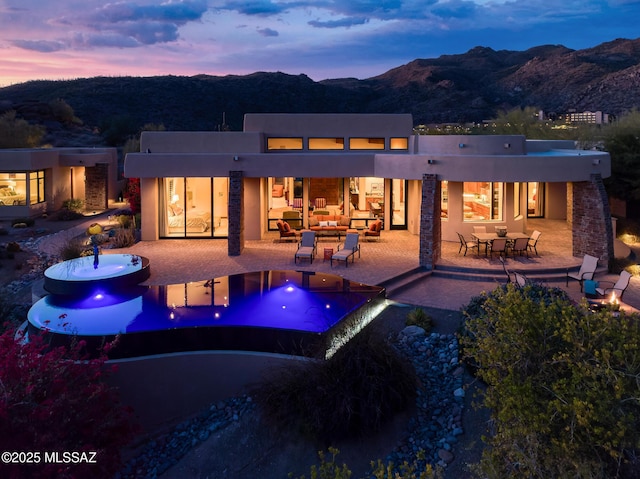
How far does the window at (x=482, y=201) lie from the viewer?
20.6 meters

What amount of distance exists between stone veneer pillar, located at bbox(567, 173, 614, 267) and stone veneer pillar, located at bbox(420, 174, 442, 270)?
4.94 m

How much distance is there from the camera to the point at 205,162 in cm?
1997

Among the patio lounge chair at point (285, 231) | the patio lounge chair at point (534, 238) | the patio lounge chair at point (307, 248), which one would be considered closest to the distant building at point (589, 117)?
the patio lounge chair at point (534, 238)

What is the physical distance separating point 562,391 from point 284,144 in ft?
64.1

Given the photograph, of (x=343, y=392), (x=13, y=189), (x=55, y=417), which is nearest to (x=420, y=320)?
A: (x=343, y=392)

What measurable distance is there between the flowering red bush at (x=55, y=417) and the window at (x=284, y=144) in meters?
15.9

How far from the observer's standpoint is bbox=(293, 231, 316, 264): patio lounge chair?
17.2 m

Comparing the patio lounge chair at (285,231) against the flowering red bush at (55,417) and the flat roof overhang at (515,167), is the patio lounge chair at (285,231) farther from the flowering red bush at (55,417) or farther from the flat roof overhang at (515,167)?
the flowering red bush at (55,417)

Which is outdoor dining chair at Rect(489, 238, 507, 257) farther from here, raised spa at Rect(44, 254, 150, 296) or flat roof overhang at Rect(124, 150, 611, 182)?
raised spa at Rect(44, 254, 150, 296)

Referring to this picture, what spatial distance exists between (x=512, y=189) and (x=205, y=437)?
608 inches

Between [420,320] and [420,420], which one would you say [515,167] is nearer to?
[420,320]

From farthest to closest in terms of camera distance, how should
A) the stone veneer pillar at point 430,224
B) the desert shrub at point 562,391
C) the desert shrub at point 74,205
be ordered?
the desert shrub at point 74,205 → the stone veneer pillar at point 430,224 → the desert shrub at point 562,391

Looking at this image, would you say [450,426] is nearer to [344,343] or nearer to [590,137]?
[344,343]

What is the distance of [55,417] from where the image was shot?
773 cm
